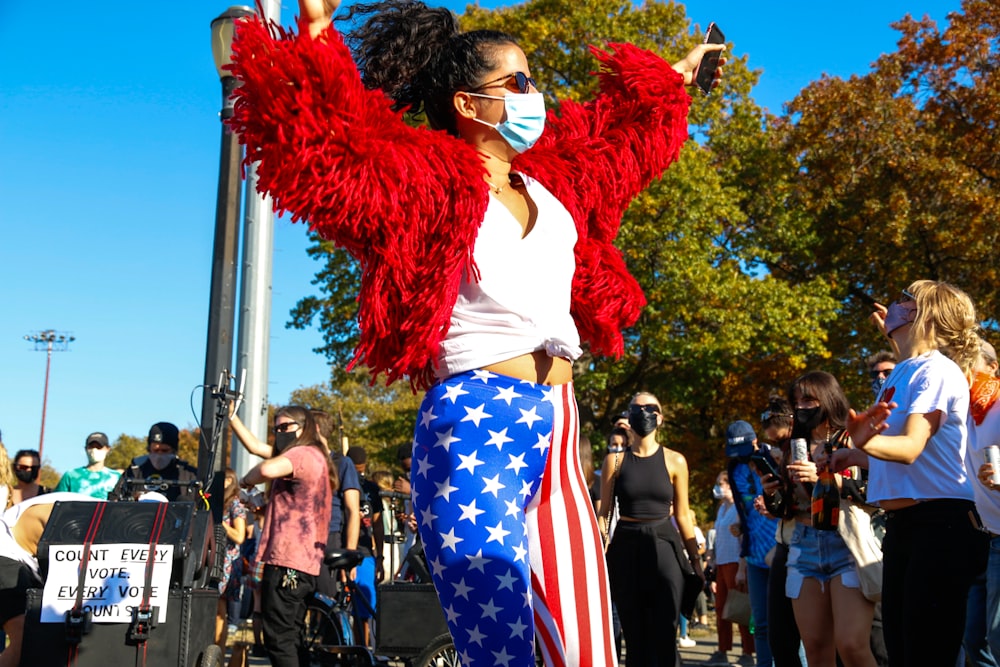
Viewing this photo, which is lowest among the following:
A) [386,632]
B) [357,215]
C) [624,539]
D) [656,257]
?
[386,632]

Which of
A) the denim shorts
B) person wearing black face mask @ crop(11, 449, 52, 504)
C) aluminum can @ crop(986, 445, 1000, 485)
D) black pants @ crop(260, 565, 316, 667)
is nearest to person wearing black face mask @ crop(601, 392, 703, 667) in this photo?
the denim shorts

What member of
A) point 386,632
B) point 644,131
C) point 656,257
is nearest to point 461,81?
point 644,131

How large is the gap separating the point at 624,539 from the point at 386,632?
1707mm

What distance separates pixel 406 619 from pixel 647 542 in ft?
5.58

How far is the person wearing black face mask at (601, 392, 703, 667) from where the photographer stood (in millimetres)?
6836

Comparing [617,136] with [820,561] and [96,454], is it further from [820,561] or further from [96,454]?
[96,454]

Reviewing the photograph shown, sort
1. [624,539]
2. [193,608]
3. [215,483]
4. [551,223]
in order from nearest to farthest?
[551,223] → [193,608] → [624,539] → [215,483]

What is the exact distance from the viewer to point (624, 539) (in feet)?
23.1

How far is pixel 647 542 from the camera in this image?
6914 millimetres

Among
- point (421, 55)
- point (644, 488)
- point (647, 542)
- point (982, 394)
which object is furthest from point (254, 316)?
point (421, 55)

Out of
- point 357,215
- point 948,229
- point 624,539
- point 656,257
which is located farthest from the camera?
point 656,257

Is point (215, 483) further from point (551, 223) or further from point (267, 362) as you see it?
point (551, 223)

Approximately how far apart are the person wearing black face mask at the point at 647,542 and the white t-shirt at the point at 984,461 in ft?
8.98

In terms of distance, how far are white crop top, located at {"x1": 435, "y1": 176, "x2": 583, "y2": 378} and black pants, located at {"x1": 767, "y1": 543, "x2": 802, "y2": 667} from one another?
339 cm
